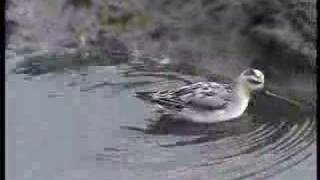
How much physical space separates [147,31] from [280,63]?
567mm

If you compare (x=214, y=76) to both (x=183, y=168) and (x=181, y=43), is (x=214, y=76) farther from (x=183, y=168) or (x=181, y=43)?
(x=183, y=168)

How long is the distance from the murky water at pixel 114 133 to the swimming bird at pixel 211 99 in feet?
0.11

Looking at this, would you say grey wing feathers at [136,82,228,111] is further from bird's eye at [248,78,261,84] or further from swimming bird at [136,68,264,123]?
bird's eye at [248,78,261,84]

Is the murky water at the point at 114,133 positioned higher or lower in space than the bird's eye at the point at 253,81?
lower

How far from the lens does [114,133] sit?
298 cm

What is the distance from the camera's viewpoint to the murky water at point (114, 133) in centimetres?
296

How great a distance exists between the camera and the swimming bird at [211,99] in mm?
3033

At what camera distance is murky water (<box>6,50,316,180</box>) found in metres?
2.96

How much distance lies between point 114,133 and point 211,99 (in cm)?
42

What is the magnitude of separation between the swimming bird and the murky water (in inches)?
1.3

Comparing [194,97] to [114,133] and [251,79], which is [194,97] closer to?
[251,79]

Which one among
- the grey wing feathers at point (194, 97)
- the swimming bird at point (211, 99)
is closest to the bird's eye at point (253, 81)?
the swimming bird at point (211, 99)

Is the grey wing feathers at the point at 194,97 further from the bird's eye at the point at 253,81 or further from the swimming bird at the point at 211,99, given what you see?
the bird's eye at the point at 253,81

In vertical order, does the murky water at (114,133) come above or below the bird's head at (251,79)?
below
